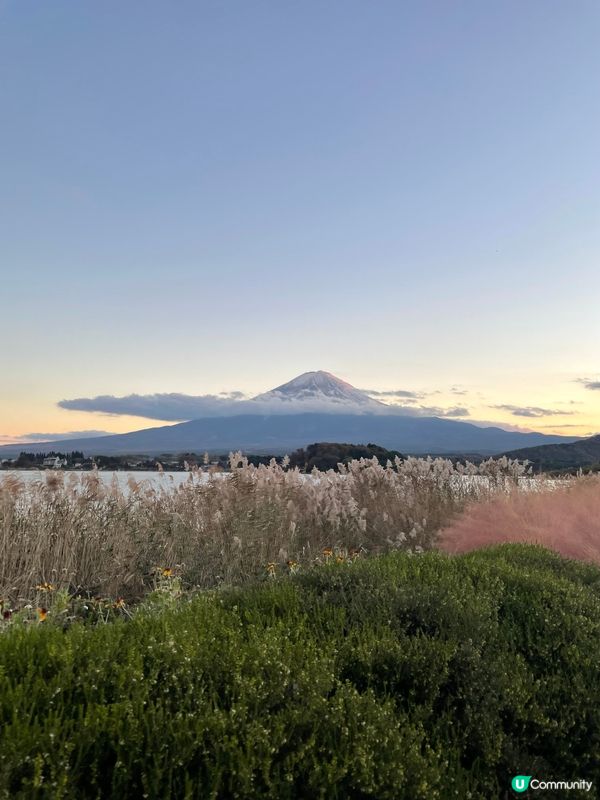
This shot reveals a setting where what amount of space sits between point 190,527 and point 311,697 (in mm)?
5448

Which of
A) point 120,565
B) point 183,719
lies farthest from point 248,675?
point 120,565

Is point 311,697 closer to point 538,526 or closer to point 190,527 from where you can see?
point 190,527

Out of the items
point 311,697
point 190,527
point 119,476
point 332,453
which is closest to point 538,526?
point 190,527

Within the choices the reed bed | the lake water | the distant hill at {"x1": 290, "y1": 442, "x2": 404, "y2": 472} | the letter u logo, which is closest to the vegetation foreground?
the letter u logo

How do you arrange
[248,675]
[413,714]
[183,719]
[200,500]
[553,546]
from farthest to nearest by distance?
[200,500] → [553,546] → [413,714] → [248,675] → [183,719]

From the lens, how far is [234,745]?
2287 mm

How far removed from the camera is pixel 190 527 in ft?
26.0

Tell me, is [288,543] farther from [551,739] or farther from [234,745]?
[234,745]

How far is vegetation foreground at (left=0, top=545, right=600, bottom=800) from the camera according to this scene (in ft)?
7.38

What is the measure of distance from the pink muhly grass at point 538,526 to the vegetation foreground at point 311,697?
3.31 meters

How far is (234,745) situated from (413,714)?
3.78 feet

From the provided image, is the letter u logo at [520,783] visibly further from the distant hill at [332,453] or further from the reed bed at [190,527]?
the distant hill at [332,453]

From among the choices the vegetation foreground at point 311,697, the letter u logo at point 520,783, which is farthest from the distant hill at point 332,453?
the letter u logo at point 520,783

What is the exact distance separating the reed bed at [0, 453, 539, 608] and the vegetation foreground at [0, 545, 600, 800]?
7.61ft
